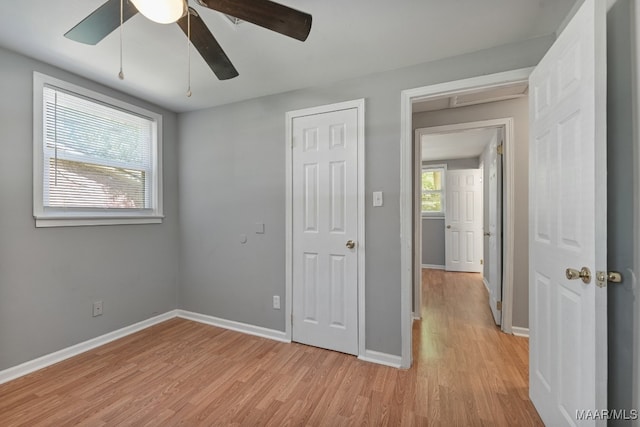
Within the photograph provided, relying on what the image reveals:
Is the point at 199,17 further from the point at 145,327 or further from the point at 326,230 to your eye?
the point at 145,327

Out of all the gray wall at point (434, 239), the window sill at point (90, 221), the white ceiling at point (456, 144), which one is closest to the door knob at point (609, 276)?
the white ceiling at point (456, 144)

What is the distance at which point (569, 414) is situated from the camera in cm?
128

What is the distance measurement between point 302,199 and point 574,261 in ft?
6.21

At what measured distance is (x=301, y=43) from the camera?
185 cm

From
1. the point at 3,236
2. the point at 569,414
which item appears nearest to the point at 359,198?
the point at 569,414

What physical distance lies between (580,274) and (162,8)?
1.94 m

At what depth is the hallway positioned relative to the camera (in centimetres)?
167

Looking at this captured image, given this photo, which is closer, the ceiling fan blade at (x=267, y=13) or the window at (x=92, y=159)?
the ceiling fan blade at (x=267, y=13)

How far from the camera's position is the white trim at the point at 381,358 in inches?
85.6

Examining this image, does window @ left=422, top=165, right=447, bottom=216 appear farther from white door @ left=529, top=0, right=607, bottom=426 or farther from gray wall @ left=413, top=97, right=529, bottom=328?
white door @ left=529, top=0, right=607, bottom=426

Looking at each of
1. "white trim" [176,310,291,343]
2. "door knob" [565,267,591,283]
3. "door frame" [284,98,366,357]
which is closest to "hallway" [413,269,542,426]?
"door frame" [284,98,366,357]

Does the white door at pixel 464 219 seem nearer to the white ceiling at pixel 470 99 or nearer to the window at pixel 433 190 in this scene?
the window at pixel 433 190

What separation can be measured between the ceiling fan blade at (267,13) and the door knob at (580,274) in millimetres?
1556

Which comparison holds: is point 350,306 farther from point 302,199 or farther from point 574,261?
point 574,261
